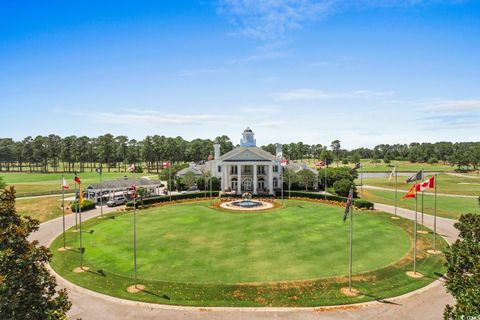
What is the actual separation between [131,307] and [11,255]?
11.3 metres

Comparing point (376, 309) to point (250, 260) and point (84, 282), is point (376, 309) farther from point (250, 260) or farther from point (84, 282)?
point (84, 282)

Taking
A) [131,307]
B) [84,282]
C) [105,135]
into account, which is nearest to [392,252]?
[131,307]

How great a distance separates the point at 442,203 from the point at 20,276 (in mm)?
73333

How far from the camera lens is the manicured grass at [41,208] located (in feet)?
186

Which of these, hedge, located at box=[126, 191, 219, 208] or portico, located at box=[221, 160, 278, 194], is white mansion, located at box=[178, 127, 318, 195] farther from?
hedge, located at box=[126, 191, 219, 208]

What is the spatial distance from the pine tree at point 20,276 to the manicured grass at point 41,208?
43961 millimetres

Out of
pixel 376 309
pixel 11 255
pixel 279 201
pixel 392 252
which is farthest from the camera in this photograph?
pixel 279 201

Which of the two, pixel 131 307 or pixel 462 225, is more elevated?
pixel 462 225

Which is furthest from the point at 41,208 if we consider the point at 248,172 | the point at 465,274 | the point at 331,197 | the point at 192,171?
the point at 465,274

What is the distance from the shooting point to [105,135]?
138250 mm

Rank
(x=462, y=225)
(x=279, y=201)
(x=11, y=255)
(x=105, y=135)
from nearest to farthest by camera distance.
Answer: (x=11, y=255) < (x=462, y=225) < (x=279, y=201) < (x=105, y=135)

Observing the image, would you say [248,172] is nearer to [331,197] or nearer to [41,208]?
[331,197]

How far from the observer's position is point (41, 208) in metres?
61.6

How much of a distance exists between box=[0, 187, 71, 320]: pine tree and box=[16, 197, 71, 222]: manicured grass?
144ft
